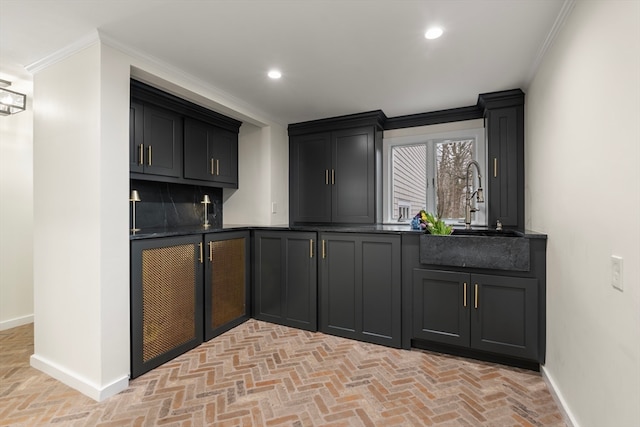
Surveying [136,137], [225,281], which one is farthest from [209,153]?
[225,281]

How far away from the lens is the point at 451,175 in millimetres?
3721

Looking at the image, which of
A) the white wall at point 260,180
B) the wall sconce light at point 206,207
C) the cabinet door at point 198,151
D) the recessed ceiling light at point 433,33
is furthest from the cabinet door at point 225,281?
the recessed ceiling light at point 433,33

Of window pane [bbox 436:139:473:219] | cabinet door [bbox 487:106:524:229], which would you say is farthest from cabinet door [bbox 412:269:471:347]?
window pane [bbox 436:139:473:219]

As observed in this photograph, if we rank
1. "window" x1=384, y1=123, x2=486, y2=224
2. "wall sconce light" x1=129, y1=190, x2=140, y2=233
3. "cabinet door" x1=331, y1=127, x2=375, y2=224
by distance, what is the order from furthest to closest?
"cabinet door" x1=331, y1=127, x2=375, y2=224 → "window" x1=384, y1=123, x2=486, y2=224 → "wall sconce light" x1=129, y1=190, x2=140, y2=233

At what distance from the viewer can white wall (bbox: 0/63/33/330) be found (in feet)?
10.8

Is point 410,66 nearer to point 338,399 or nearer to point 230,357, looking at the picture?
point 338,399

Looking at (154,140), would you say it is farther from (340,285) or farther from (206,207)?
(340,285)

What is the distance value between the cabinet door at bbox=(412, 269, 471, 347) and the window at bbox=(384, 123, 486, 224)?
44.7 inches

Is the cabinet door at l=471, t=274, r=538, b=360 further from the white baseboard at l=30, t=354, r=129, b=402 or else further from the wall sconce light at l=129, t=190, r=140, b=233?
the wall sconce light at l=129, t=190, r=140, b=233

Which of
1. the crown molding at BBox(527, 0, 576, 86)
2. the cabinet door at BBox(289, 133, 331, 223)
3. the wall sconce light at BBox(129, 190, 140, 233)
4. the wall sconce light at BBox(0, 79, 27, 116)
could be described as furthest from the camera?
the cabinet door at BBox(289, 133, 331, 223)

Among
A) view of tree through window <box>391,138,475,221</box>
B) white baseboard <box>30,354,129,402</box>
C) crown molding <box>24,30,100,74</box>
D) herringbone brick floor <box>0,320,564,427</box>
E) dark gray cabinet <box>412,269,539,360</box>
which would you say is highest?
crown molding <box>24,30,100,74</box>

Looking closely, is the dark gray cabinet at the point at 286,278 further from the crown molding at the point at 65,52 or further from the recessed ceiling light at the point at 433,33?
the crown molding at the point at 65,52

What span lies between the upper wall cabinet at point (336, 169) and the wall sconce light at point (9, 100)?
289 cm

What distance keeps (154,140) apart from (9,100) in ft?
5.02
